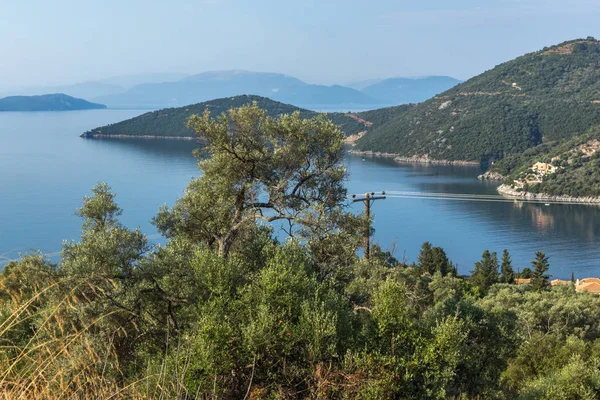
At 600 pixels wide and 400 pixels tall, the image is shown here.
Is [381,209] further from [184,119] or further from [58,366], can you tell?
[184,119]

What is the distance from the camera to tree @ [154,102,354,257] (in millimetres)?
7777

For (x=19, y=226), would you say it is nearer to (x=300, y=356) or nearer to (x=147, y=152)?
(x=300, y=356)

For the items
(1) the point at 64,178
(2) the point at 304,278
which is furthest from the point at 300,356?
(1) the point at 64,178

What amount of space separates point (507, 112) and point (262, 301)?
352 feet

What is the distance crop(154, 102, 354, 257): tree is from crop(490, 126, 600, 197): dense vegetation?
2545 inches

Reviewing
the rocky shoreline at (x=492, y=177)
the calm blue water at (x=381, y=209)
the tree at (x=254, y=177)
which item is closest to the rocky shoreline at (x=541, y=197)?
the calm blue water at (x=381, y=209)

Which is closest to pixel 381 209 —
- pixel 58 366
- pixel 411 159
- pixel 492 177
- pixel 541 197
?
pixel 541 197

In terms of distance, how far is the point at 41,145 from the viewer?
98.5 meters

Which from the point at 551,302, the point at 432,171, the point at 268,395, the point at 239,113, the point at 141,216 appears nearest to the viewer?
the point at 268,395

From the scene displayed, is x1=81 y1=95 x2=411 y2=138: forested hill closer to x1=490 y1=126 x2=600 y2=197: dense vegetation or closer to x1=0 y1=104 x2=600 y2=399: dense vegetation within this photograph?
x1=490 y1=126 x2=600 y2=197: dense vegetation

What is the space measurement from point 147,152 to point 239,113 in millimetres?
88908

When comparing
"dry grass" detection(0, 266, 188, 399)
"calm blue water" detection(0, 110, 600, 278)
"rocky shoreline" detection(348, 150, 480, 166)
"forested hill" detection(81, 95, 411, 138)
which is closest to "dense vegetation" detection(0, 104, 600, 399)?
"dry grass" detection(0, 266, 188, 399)

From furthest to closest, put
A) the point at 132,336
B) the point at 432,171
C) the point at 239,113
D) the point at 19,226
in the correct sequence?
1. the point at 432,171
2. the point at 19,226
3. the point at 239,113
4. the point at 132,336

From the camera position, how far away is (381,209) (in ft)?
199
